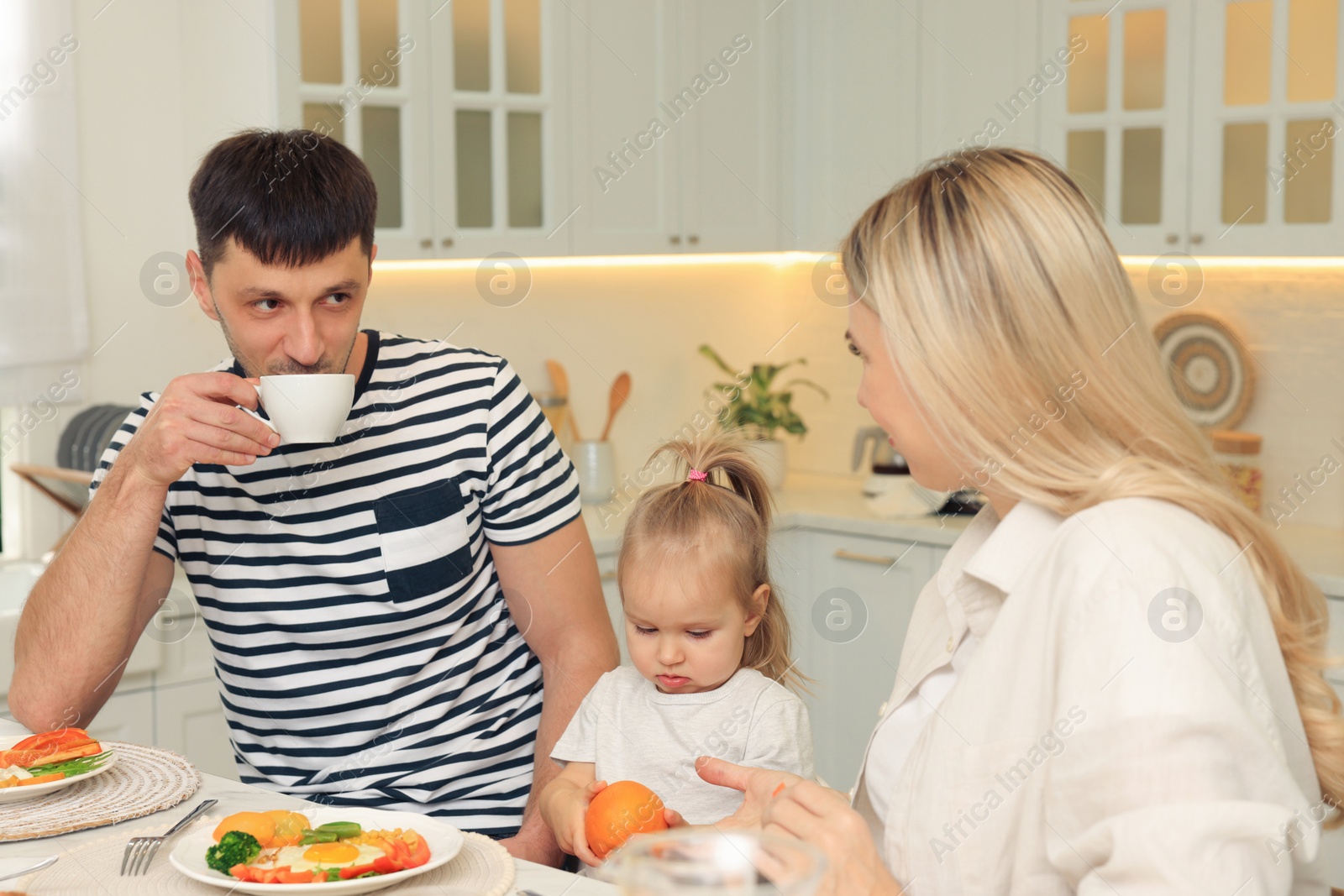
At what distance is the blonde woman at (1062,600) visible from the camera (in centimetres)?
90

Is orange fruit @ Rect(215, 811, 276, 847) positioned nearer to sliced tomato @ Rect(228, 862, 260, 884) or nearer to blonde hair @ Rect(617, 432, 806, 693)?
sliced tomato @ Rect(228, 862, 260, 884)

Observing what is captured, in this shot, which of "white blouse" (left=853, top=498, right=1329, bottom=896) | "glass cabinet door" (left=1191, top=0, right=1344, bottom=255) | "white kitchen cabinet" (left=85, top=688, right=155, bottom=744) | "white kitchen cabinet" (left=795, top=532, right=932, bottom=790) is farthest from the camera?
"white kitchen cabinet" (left=795, top=532, right=932, bottom=790)

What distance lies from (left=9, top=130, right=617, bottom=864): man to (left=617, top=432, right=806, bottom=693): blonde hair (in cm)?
15

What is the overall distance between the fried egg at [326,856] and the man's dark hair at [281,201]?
713 millimetres

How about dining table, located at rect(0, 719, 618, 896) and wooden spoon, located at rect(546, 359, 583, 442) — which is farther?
wooden spoon, located at rect(546, 359, 583, 442)

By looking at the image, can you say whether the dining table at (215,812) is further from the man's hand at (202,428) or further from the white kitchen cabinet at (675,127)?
the white kitchen cabinet at (675,127)

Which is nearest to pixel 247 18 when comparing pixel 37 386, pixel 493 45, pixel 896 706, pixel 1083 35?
pixel 493 45

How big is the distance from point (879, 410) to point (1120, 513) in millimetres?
247

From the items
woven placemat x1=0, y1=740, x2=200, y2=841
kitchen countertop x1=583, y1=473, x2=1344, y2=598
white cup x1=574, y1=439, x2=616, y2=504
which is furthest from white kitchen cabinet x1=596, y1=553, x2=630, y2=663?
Result: woven placemat x1=0, y1=740, x2=200, y2=841

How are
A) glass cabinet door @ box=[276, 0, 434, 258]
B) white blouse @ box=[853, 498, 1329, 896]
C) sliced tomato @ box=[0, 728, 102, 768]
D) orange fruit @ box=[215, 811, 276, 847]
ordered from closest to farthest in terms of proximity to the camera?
white blouse @ box=[853, 498, 1329, 896]
orange fruit @ box=[215, 811, 276, 847]
sliced tomato @ box=[0, 728, 102, 768]
glass cabinet door @ box=[276, 0, 434, 258]

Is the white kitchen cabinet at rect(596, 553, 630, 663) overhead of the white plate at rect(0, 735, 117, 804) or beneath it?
beneath

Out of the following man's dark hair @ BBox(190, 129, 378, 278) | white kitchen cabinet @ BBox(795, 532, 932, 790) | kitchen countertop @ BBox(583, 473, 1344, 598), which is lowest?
white kitchen cabinet @ BBox(795, 532, 932, 790)

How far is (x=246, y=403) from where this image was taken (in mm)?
1498

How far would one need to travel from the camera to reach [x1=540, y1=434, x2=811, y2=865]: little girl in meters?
1.58
